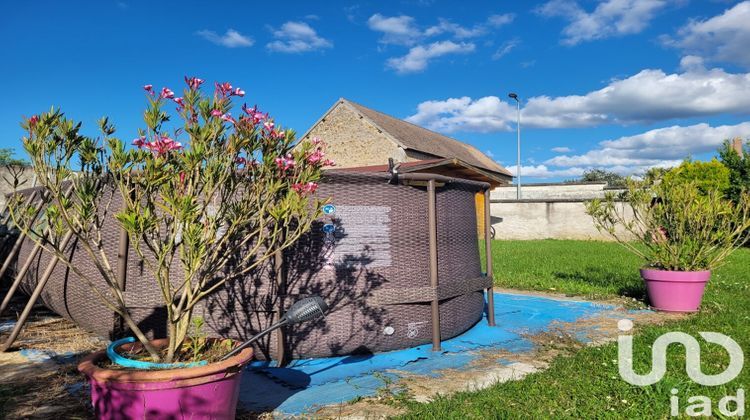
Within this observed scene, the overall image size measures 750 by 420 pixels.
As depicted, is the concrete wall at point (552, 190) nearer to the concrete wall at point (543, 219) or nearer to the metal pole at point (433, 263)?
the concrete wall at point (543, 219)

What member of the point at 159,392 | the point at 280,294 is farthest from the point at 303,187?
the point at 280,294

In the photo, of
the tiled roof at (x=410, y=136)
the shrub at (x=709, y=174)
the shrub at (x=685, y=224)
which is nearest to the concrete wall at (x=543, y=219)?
the shrub at (x=709, y=174)

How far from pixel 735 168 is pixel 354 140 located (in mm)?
17589

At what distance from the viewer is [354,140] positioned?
91.8 feet

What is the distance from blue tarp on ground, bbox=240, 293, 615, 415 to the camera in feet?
13.4

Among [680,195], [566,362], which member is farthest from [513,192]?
[566,362]

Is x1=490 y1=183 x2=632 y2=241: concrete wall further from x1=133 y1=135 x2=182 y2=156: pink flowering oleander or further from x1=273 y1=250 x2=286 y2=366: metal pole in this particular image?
x1=133 y1=135 x2=182 y2=156: pink flowering oleander

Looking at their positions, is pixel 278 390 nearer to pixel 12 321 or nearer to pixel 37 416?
pixel 37 416

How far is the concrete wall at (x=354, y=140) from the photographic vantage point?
87.8 feet

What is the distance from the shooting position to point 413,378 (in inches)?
181

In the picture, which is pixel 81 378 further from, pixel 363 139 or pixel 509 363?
pixel 363 139

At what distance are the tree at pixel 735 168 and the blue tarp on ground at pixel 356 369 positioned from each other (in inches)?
688

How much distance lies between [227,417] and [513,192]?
39.0m

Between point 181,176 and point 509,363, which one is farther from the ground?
point 181,176
